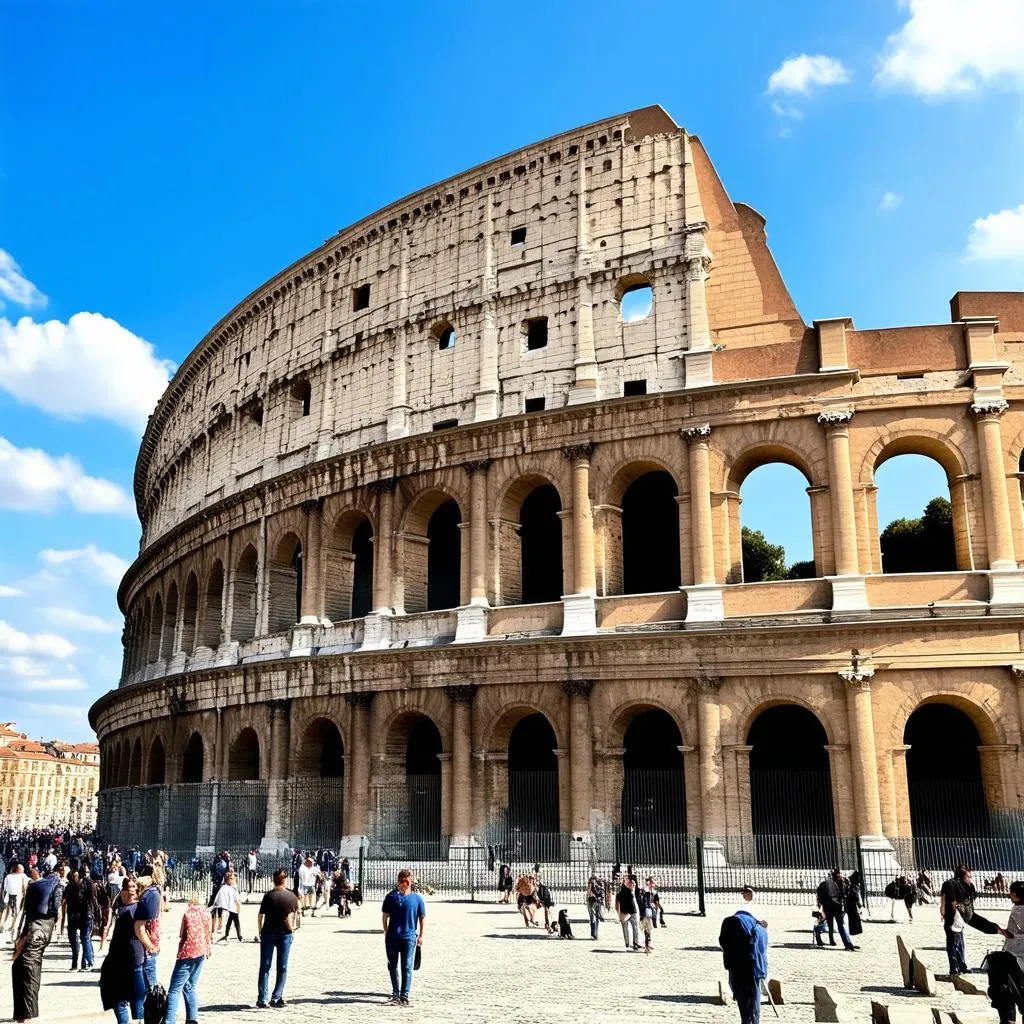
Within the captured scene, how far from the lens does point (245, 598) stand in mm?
27844

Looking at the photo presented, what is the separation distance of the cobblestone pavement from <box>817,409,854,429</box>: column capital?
8.64 metres

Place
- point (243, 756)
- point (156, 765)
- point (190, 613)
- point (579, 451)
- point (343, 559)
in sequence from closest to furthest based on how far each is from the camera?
point (579, 451) → point (343, 559) → point (243, 756) → point (156, 765) → point (190, 613)

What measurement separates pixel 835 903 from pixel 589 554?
380 inches

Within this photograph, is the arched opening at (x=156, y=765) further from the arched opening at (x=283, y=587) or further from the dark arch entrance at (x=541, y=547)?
the dark arch entrance at (x=541, y=547)

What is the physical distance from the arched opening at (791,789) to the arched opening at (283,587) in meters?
11.7

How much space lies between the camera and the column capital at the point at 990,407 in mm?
18891

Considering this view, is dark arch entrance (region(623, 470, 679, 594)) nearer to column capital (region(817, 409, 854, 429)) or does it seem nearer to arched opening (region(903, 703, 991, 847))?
column capital (region(817, 409, 854, 429))

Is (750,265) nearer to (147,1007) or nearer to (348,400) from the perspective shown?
(348,400)

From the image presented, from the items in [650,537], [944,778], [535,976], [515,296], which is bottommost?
[535,976]

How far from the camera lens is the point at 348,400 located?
84.4 feet

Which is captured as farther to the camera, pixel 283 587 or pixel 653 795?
pixel 283 587

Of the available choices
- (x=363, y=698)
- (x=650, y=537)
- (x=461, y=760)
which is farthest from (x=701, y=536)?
Answer: (x=363, y=698)

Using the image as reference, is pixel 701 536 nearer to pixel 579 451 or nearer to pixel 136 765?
pixel 579 451

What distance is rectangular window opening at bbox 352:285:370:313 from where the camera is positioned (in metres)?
26.5
